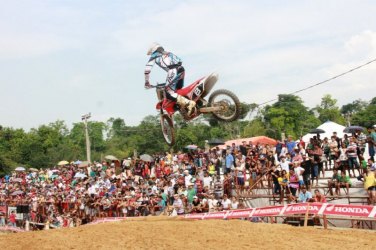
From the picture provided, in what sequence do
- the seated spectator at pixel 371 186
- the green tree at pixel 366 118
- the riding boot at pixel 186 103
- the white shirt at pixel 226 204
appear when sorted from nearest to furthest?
the seated spectator at pixel 371 186 < the riding boot at pixel 186 103 < the white shirt at pixel 226 204 < the green tree at pixel 366 118

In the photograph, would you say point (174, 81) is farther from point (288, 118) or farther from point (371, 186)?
point (288, 118)

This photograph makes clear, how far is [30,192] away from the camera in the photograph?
107ft

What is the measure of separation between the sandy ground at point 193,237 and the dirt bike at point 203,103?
344 centimetres

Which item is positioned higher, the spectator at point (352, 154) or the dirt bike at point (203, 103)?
the dirt bike at point (203, 103)

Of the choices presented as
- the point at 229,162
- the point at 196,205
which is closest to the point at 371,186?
the point at 196,205

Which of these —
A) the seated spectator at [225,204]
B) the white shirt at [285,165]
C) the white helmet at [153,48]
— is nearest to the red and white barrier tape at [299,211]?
the seated spectator at [225,204]

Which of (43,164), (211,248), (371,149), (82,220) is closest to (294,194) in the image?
(371,149)

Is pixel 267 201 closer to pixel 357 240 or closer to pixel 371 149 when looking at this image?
pixel 371 149

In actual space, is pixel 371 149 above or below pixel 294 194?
above

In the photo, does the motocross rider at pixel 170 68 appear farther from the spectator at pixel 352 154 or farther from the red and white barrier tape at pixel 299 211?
the spectator at pixel 352 154

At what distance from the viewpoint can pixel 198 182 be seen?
69.8ft

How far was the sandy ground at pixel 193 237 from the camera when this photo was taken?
12484 mm

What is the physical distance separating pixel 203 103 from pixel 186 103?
56cm

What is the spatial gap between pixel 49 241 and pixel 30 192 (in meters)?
19.8
